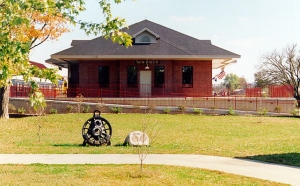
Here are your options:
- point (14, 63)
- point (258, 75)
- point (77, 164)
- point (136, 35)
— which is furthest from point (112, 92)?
point (258, 75)

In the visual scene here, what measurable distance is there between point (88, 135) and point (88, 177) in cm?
505

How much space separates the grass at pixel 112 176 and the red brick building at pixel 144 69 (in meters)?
22.5

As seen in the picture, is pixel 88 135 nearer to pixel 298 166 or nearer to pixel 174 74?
pixel 298 166

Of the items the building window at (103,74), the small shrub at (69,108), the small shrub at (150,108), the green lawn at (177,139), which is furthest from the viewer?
the building window at (103,74)

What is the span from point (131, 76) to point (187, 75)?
5203mm

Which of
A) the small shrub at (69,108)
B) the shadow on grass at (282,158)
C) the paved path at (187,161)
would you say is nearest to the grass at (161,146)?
the shadow on grass at (282,158)

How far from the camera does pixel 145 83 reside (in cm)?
3341

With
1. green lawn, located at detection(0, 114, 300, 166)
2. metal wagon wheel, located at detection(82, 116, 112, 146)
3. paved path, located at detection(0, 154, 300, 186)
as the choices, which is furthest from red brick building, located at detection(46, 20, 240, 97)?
paved path, located at detection(0, 154, 300, 186)

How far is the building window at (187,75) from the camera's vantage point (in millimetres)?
33656

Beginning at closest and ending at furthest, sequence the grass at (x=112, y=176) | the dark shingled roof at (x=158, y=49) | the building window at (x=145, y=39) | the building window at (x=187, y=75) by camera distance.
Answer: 1. the grass at (x=112, y=176)
2. the dark shingled roof at (x=158, y=49)
3. the building window at (x=145, y=39)
4. the building window at (x=187, y=75)

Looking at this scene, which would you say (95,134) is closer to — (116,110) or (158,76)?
(116,110)

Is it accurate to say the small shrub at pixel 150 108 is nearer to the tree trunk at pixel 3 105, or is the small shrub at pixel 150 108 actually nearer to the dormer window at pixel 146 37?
the dormer window at pixel 146 37

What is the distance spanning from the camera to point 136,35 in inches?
1291

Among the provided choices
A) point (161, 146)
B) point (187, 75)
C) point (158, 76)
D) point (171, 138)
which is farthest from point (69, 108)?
point (161, 146)
